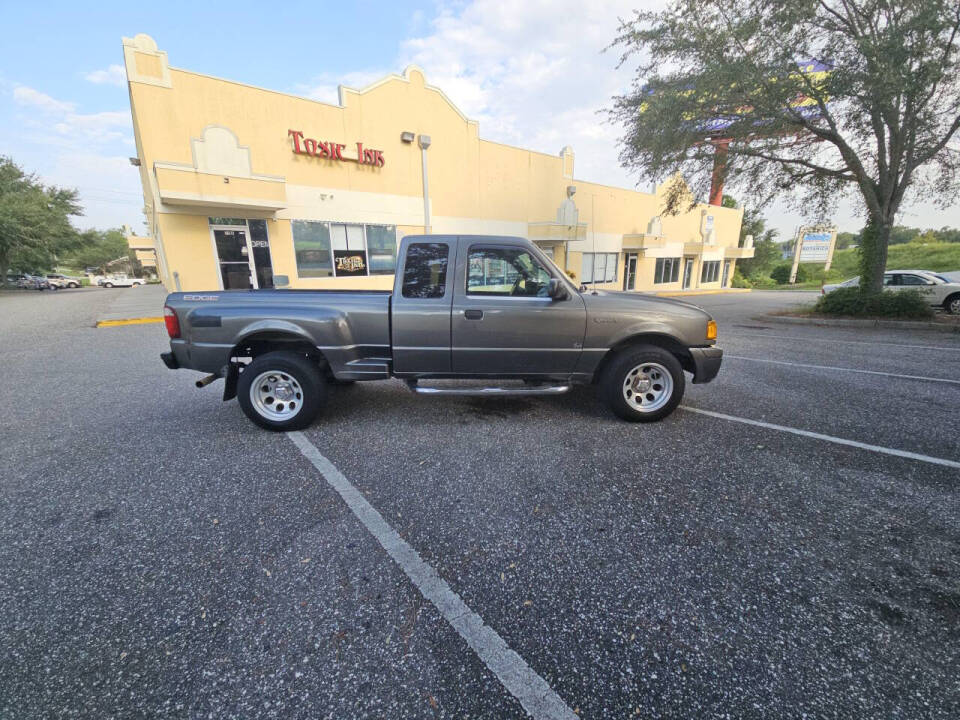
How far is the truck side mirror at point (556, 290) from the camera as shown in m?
3.88

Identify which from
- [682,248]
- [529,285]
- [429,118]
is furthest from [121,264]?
[529,285]

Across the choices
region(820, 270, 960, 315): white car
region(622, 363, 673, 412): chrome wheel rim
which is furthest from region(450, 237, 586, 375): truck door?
region(820, 270, 960, 315): white car

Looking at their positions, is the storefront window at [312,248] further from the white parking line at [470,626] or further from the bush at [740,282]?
the bush at [740,282]

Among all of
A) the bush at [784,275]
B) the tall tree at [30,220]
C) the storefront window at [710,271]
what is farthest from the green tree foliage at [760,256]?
the tall tree at [30,220]

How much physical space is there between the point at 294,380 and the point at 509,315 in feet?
7.50

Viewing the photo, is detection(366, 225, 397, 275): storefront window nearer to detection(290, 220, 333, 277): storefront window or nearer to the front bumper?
detection(290, 220, 333, 277): storefront window

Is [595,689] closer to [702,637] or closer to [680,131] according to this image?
[702,637]

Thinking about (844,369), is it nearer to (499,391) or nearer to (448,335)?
(499,391)

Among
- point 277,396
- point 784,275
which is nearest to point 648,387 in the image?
point 277,396

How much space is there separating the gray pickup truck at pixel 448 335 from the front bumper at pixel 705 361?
0.04ft

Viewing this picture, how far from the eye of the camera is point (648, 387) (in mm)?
4301

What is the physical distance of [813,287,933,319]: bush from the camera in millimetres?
11078

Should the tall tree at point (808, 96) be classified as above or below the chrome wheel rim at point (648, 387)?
above

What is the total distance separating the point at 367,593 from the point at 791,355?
29.2ft
